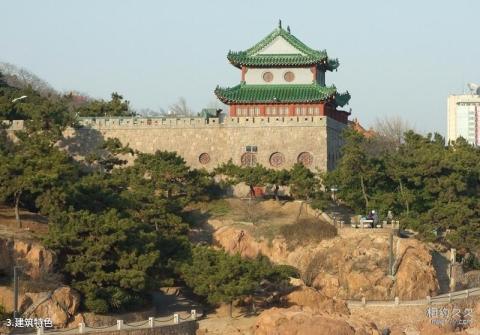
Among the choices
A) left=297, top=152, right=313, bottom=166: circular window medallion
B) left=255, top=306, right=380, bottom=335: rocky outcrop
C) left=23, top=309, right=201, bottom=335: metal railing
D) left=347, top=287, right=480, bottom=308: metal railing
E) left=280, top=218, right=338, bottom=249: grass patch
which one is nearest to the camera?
left=23, top=309, right=201, bottom=335: metal railing

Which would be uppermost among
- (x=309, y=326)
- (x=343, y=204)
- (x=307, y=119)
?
(x=307, y=119)

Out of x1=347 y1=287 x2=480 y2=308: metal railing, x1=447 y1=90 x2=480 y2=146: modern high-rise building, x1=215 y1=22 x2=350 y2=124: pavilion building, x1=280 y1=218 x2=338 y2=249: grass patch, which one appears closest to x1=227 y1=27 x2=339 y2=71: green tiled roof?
x1=215 y1=22 x2=350 y2=124: pavilion building

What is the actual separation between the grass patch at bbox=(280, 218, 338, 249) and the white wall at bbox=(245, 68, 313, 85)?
1182 centimetres

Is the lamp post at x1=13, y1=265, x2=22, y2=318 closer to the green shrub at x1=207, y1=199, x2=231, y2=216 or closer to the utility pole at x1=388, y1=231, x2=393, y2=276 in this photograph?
the green shrub at x1=207, y1=199, x2=231, y2=216

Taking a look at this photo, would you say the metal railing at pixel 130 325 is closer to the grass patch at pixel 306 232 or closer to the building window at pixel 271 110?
the grass patch at pixel 306 232

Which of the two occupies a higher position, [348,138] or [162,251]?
[348,138]

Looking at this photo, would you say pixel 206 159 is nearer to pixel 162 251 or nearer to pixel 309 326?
pixel 162 251

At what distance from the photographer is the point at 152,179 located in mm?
61438

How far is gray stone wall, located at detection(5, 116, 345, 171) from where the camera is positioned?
66.9 metres

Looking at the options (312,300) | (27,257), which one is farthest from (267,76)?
(27,257)

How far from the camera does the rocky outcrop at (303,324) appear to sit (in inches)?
1921

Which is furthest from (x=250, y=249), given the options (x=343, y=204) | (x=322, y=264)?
(x=343, y=204)

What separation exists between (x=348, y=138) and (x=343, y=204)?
4125 mm

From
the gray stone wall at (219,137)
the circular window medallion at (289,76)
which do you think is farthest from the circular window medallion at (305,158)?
the circular window medallion at (289,76)
